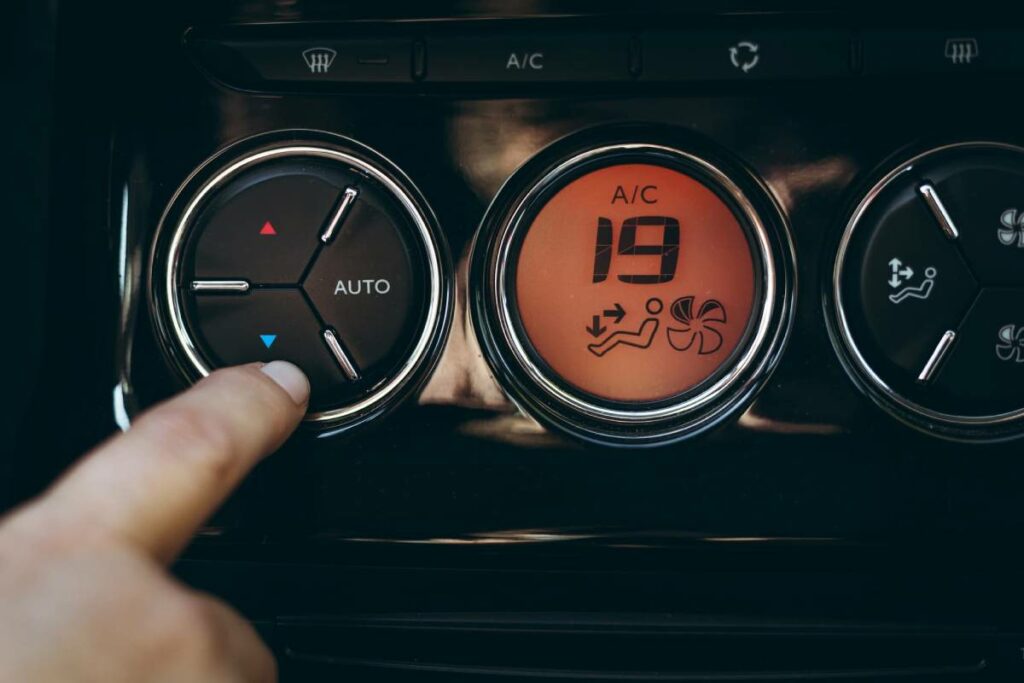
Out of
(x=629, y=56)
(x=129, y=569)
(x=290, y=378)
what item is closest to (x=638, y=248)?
(x=629, y=56)

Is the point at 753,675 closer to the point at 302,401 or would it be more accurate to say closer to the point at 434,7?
the point at 302,401

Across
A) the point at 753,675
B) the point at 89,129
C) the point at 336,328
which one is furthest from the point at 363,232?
the point at 753,675

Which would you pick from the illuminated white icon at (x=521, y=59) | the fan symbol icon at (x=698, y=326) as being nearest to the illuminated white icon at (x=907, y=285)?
the fan symbol icon at (x=698, y=326)

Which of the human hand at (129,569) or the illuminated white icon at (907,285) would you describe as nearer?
the human hand at (129,569)

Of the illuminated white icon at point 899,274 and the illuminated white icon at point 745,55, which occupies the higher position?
the illuminated white icon at point 745,55

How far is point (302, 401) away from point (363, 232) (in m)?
0.13

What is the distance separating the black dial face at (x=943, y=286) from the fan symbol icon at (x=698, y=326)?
3.5 inches

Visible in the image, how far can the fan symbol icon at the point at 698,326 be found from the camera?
58 centimetres

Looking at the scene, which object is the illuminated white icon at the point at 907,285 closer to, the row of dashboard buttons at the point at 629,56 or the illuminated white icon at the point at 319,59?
the row of dashboard buttons at the point at 629,56

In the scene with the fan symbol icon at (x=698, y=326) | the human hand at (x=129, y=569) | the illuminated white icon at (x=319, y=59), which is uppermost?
the illuminated white icon at (x=319, y=59)

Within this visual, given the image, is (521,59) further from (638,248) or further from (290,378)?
(290,378)

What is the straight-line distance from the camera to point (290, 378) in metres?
0.55

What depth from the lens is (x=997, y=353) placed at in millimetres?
567

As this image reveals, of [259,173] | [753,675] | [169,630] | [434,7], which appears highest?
[434,7]
